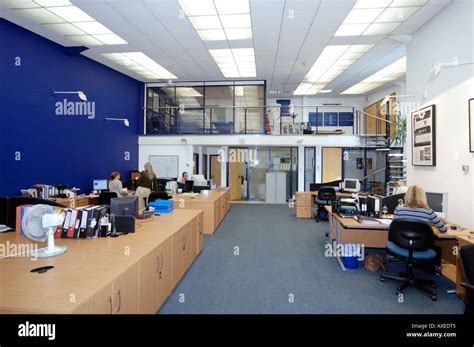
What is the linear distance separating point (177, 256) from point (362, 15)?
18.4ft

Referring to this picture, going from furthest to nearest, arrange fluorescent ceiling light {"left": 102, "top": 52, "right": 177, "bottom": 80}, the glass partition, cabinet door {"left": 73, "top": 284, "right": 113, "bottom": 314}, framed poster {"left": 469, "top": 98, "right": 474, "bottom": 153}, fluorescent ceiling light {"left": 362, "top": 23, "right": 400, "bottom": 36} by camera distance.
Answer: the glass partition, fluorescent ceiling light {"left": 102, "top": 52, "right": 177, "bottom": 80}, fluorescent ceiling light {"left": 362, "top": 23, "right": 400, "bottom": 36}, framed poster {"left": 469, "top": 98, "right": 474, "bottom": 153}, cabinet door {"left": 73, "top": 284, "right": 113, "bottom": 314}

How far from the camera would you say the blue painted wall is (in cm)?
511

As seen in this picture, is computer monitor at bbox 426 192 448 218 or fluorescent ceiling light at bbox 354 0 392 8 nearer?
computer monitor at bbox 426 192 448 218

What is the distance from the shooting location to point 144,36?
608 cm

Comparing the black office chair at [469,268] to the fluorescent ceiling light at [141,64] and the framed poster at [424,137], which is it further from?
the fluorescent ceiling light at [141,64]

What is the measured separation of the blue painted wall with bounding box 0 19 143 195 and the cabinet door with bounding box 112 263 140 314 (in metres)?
4.56

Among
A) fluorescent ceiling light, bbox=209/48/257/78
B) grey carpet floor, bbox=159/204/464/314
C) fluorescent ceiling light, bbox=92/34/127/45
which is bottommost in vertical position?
grey carpet floor, bbox=159/204/464/314

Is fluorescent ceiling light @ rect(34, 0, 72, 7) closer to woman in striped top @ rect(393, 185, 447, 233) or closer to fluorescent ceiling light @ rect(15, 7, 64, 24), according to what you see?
fluorescent ceiling light @ rect(15, 7, 64, 24)

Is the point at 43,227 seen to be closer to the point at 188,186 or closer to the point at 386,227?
the point at 386,227

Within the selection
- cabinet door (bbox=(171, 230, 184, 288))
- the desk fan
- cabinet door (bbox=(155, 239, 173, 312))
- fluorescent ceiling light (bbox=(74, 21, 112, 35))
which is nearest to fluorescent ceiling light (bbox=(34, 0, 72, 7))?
fluorescent ceiling light (bbox=(74, 21, 112, 35))
